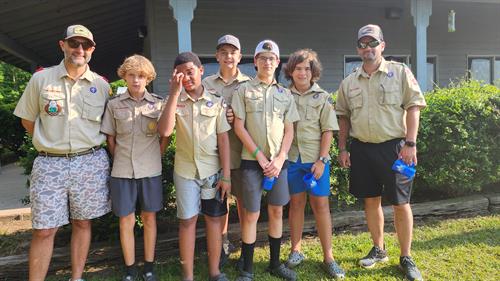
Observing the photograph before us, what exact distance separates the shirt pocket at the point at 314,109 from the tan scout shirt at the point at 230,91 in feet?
1.85

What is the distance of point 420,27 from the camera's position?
614cm

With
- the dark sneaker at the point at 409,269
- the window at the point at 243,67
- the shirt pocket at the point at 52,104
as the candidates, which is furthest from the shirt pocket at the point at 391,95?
the window at the point at 243,67

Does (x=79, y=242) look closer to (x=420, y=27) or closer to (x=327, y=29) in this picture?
(x=420, y=27)

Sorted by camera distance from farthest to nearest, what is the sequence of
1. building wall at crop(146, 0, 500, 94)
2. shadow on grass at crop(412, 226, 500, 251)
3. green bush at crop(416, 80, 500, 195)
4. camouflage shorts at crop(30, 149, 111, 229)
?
building wall at crop(146, 0, 500, 94)
green bush at crop(416, 80, 500, 195)
shadow on grass at crop(412, 226, 500, 251)
camouflage shorts at crop(30, 149, 111, 229)

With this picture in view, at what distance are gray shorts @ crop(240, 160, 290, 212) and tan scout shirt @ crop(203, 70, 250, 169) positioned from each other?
0.49 ft

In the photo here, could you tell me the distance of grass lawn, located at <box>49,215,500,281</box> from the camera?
9.67 ft

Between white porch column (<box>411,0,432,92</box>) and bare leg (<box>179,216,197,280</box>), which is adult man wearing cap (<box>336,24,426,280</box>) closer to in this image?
bare leg (<box>179,216,197,280</box>)

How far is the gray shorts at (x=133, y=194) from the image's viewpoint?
2.64m

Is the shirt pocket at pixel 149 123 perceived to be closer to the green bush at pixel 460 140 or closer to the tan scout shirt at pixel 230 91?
the tan scout shirt at pixel 230 91

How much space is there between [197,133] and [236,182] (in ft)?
1.73

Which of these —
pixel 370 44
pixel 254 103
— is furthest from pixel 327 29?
pixel 254 103

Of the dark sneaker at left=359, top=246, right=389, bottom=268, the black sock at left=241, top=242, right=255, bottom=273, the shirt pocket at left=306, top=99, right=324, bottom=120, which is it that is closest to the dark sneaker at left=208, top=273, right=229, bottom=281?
the black sock at left=241, top=242, right=255, bottom=273

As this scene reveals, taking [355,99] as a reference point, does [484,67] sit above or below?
above

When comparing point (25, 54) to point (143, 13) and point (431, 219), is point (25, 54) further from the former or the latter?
point (431, 219)
